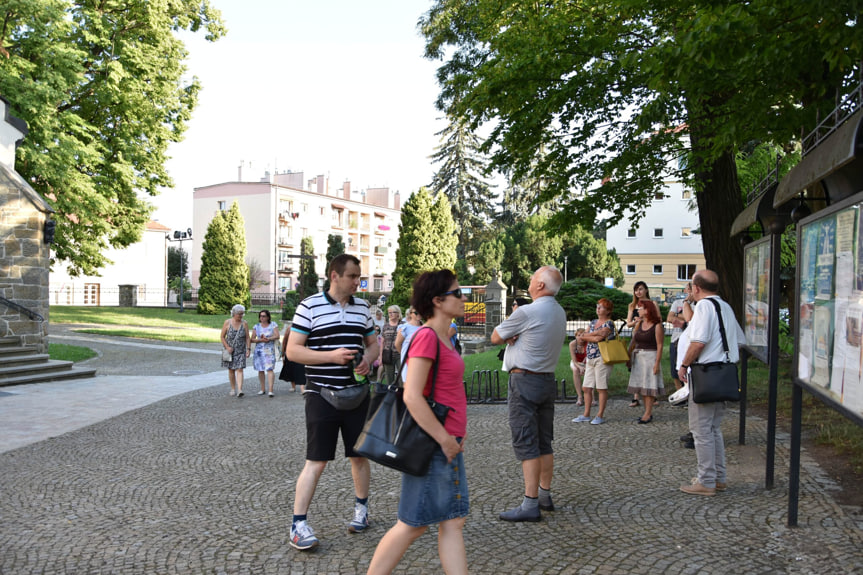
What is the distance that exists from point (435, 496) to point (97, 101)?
74.2ft

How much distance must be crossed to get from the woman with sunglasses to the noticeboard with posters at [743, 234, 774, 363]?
322 inches

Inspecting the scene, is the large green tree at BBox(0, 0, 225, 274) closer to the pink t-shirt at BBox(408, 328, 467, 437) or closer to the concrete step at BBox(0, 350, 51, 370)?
the concrete step at BBox(0, 350, 51, 370)

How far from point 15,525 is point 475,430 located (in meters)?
5.10

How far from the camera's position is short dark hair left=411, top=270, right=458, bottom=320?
3248 mm

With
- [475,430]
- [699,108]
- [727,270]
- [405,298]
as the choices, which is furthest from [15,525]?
[405,298]

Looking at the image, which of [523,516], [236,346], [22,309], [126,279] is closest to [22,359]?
[22,309]

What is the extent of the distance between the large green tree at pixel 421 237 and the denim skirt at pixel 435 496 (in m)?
34.1

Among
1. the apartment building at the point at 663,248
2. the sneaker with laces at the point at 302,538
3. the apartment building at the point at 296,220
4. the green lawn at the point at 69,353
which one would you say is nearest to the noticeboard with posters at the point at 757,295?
the sneaker with laces at the point at 302,538

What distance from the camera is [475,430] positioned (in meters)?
8.38

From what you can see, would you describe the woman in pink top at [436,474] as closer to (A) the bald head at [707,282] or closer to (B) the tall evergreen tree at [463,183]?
(A) the bald head at [707,282]

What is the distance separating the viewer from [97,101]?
21531mm

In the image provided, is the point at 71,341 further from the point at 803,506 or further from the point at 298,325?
the point at 803,506

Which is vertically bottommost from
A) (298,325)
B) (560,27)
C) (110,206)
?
(298,325)

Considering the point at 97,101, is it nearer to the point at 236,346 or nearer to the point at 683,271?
the point at 236,346
